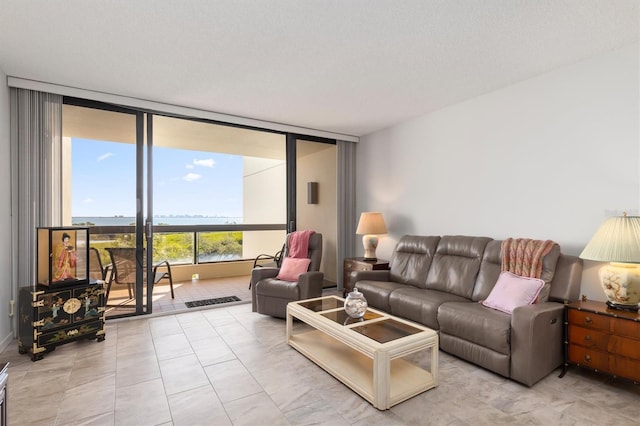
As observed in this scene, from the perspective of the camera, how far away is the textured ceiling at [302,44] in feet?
7.07

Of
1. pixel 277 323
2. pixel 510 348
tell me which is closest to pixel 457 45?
pixel 510 348

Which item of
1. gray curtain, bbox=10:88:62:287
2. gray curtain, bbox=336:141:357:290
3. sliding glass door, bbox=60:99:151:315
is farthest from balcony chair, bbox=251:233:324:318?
gray curtain, bbox=10:88:62:287

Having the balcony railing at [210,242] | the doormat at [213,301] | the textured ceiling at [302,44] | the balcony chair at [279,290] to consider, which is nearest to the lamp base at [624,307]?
the textured ceiling at [302,44]

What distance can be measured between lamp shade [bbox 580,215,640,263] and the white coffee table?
4.35 ft

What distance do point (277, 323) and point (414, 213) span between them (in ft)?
7.74

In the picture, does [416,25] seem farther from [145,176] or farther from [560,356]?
[145,176]

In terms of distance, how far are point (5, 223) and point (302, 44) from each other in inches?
126

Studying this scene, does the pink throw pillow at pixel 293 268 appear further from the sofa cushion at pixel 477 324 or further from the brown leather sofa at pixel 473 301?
the sofa cushion at pixel 477 324

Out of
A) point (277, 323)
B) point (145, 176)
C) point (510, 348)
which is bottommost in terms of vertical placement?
point (277, 323)

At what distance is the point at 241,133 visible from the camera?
200 inches

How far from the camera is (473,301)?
315 centimetres

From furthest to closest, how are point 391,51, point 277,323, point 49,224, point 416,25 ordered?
point 277,323, point 49,224, point 391,51, point 416,25

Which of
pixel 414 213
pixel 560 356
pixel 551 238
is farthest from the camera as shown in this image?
pixel 414 213

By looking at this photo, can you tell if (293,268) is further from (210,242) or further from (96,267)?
(210,242)
